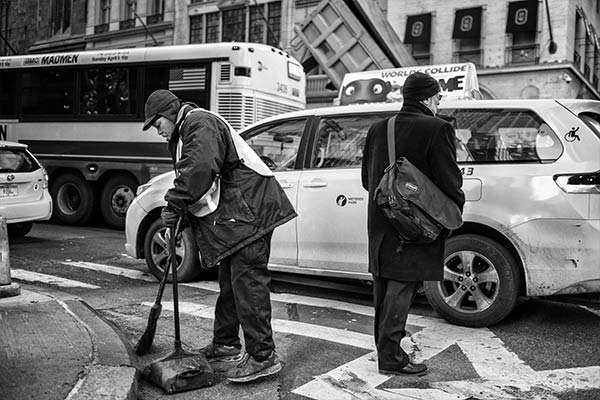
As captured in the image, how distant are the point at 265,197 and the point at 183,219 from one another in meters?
0.53

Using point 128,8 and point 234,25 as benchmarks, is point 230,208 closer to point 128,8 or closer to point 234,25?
point 234,25

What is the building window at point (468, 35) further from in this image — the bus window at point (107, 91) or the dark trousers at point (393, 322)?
the dark trousers at point (393, 322)

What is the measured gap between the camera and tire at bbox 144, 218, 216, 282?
654 cm

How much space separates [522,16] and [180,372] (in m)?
20.7

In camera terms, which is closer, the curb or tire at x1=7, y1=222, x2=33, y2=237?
the curb

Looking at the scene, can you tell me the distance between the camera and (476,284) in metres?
5.05

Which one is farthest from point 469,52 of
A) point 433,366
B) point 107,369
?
point 107,369

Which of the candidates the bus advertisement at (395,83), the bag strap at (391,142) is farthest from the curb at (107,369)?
the bus advertisement at (395,83)

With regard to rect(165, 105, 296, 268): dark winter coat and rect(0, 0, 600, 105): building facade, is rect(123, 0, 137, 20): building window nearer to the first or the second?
rect(0, 0, 600, 105): building facade

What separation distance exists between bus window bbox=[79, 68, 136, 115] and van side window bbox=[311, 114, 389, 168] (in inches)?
243

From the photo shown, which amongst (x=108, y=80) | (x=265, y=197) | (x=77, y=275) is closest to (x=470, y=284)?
(x=265, y=197)

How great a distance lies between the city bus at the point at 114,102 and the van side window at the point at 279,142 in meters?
4.06

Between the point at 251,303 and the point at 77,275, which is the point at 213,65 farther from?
the point at 251,303

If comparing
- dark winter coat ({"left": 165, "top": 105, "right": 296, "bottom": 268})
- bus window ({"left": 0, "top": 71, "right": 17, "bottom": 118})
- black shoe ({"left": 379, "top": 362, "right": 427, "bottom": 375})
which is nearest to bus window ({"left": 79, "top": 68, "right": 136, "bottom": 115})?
bus window ({"left": 0, "top": 71, "right": 17, "bottom": 118})
